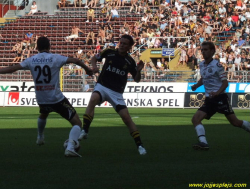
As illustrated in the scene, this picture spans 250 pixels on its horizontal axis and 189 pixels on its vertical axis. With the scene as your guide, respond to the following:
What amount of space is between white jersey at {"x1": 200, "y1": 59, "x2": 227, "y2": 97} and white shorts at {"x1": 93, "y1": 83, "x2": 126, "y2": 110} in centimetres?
178

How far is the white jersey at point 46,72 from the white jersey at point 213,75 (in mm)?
2898

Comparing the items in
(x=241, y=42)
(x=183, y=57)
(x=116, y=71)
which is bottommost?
(x=183, y=57)

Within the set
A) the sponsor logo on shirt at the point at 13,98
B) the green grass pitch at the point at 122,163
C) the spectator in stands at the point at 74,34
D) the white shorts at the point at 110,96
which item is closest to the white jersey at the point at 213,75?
the green grass pitch at the point at 122,163

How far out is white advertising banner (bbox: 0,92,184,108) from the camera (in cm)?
3278

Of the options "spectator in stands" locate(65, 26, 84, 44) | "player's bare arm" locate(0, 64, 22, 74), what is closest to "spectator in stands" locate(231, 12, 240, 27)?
"spectator in stands" locate(65, 26, 84, 44)

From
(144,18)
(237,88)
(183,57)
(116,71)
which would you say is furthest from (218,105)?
(144,18)

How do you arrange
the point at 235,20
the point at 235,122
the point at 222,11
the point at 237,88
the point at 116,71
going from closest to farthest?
the point at 116,71
the point at 235,122
the point at 237,88
the point at 235,20
the point at 222,11

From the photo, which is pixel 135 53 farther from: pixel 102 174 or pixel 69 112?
pixel 102 174

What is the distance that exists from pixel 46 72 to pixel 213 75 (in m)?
3.28

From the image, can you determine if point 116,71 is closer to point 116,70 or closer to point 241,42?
point 116,70

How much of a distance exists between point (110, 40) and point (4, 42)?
945 cm

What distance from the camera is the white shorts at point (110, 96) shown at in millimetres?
11273

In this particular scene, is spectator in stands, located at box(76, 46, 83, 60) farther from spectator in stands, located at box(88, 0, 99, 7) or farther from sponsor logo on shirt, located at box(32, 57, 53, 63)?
sponsor logo on shirt, located at box(32, 57, 53, 63)

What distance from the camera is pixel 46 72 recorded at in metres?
10.6
